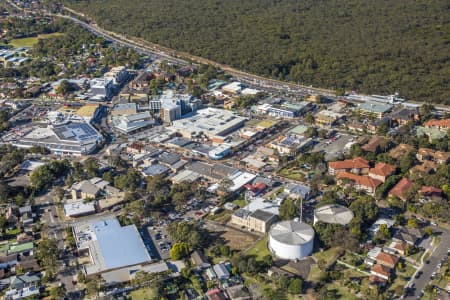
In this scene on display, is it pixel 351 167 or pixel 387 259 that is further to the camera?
pixel 351 167

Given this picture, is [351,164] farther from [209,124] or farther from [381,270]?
[209,124]

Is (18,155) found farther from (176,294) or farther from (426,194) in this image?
(426,194)

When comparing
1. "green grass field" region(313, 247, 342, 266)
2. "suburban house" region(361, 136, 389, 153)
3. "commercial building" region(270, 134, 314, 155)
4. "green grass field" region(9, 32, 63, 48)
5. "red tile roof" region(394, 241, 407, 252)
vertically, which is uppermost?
"green grass field" region(9, 32, 63, 48)

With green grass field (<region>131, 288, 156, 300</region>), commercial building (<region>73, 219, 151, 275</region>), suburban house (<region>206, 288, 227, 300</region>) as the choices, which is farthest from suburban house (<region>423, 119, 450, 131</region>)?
green grass field (<region>131, 288, 156, 300</region>)

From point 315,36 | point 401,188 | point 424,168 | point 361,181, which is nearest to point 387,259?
point 401,188

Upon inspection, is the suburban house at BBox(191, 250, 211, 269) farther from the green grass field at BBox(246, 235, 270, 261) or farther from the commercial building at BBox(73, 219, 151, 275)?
the green grass field at BBox(246, 235, 270, 261)

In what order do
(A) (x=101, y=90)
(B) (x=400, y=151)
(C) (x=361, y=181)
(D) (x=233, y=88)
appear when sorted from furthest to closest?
1. (D) (x=233, y=88)
2. (A) (x=101, y=90)
3. (B) (x=400, y=151)
4. (C) (x=361, y=181)

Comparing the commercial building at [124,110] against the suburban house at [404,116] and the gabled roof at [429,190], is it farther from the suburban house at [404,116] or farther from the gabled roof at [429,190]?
the gabled roof at [429,190]
